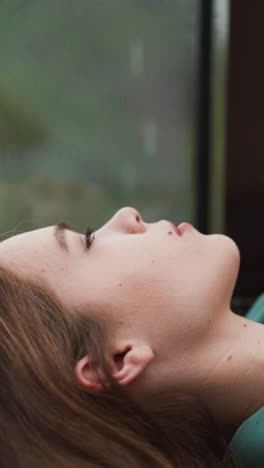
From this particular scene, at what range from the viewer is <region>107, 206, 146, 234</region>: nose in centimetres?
109

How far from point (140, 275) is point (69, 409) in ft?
0.77

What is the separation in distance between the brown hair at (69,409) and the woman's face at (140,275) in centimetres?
3

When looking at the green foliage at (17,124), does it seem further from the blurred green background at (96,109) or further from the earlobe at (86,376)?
the earlobe at (86,376)

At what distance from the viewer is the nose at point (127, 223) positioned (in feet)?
3.56

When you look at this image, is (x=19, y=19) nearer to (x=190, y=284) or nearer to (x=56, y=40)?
(x=56, y=40)

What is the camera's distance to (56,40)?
91.5 inches

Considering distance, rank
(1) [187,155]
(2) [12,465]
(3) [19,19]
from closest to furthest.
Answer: (2) [12,465]
(3) [19,19]
(1) [187,155]

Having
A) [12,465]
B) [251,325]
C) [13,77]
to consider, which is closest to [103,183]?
[13,77]

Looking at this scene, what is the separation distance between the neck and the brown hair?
0.12 ft

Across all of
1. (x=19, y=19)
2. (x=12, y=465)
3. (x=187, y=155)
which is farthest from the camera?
(x=187, y=155)

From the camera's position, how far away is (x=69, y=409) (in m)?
0.89

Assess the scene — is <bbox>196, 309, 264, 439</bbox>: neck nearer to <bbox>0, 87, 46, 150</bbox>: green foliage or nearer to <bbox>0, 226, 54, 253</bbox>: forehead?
<bbox>0, 226, 54, 253</bbox>: forehead

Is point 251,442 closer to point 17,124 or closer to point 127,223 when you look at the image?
point 127,223

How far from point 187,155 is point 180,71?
0.33 m
